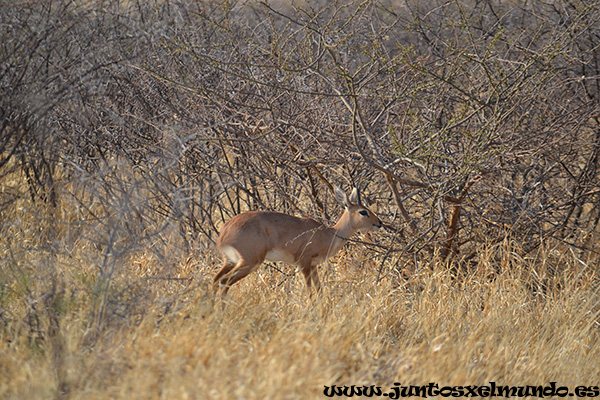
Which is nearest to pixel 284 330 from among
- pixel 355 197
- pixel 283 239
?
pixel 283 239

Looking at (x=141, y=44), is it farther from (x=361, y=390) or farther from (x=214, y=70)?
(x=361, y=390)

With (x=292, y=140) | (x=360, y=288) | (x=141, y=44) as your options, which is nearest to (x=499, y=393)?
(x=360, y=288)

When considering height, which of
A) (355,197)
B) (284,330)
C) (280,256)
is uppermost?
(355,197)

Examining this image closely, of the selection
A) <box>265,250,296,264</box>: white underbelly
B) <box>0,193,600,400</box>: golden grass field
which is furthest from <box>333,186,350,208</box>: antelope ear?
<box>265,250,296,264</box>: white underbelly

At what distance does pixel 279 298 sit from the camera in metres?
5.88

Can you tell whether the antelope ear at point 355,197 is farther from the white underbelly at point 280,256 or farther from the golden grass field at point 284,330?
the white underbelly at point 280,256

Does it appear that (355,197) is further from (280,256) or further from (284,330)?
(284,330)

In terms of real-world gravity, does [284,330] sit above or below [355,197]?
below

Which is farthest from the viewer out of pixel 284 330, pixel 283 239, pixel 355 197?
pixel 355 197

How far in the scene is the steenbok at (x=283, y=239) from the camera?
19.3 ft

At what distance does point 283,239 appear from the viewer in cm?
608

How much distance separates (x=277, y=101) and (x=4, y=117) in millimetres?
2708

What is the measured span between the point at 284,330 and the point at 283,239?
1726 millimetres

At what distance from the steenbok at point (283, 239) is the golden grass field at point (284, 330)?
240mm
